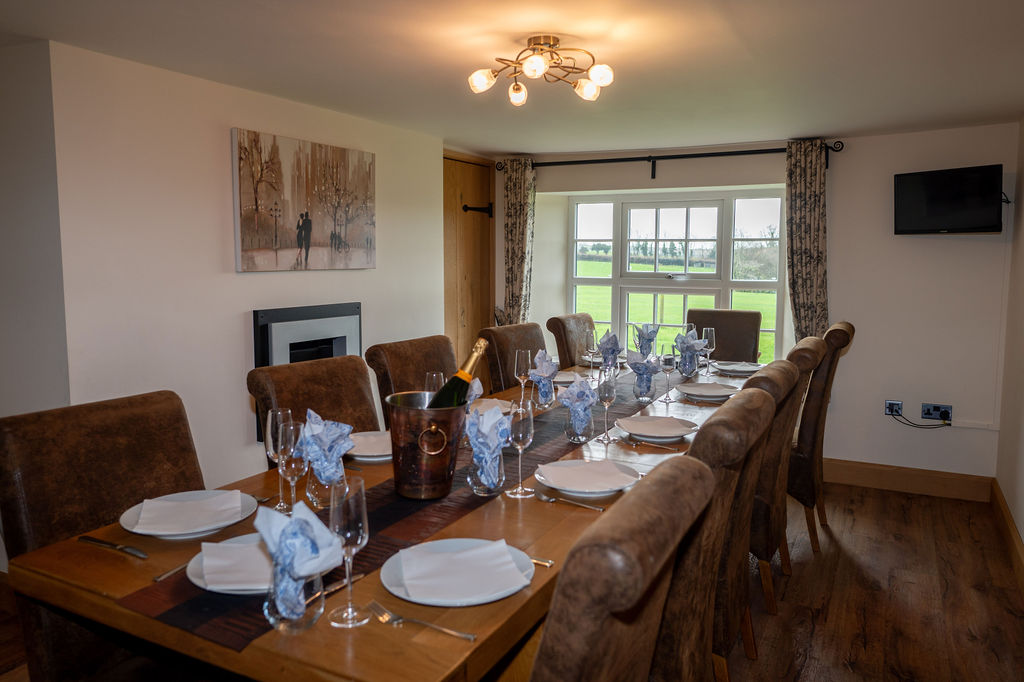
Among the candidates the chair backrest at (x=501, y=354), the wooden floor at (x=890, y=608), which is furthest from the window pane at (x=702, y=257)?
the chair backrest at (x=501, y=354)

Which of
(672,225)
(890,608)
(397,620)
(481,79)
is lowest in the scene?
(890,608)

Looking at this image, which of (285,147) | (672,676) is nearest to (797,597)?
(672,676)

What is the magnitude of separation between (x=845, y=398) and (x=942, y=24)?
285 cm

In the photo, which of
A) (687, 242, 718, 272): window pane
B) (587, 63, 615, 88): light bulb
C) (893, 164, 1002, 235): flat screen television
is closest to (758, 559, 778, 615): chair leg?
(587, 63, 615, 88): light bulb

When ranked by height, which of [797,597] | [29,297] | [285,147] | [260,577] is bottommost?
[797,597]

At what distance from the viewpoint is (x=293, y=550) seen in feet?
3.36

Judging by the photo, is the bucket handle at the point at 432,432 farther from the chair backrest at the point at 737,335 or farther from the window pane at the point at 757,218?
the window pane at the point at 757,218

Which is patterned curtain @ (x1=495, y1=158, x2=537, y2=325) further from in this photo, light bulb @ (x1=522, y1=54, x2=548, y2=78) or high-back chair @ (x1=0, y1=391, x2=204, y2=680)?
high-back chair @ (x1=0, y1=391, x2=204, y2=680)

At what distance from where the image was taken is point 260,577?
1.24m

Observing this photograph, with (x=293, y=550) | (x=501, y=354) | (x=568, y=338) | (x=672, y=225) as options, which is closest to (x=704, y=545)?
(x=293, y=550)

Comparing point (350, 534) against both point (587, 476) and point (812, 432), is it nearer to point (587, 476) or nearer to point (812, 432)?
point (587, 476)

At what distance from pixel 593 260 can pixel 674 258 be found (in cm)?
72

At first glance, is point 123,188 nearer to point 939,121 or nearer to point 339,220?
point 339,220

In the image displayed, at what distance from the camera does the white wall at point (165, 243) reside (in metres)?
2.94
